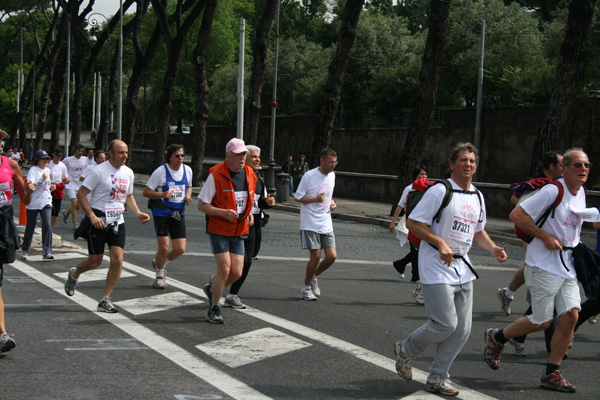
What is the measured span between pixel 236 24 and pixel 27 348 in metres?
72.6

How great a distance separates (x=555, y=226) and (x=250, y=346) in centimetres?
281

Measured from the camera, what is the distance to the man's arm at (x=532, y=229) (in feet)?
19.8

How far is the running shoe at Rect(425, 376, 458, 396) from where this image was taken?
570 cm

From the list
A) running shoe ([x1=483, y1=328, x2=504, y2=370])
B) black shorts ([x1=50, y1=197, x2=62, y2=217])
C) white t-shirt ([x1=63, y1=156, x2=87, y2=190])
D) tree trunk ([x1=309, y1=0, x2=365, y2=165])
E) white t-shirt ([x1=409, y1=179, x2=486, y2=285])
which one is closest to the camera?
white t-shirt ([x1=409, y1=179, x2=486, y2=285])

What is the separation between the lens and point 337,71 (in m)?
25.1

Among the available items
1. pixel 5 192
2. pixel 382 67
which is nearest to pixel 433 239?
pixel 5 192

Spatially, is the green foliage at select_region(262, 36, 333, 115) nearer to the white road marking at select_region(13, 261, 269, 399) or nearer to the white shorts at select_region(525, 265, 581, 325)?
the white road marking at select_region(13, 261, 269, 399)

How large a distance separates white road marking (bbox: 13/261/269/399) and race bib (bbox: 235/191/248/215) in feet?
4.92

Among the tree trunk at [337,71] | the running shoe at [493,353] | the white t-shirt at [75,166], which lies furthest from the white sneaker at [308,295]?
the tree trunk at [337,71]

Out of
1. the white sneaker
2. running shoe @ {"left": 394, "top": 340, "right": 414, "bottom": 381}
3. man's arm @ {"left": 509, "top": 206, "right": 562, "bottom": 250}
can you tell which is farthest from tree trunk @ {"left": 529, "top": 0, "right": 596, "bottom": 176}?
running shoe @ {"left": 394, "top": 340, "right": 414, "bottom": 381}

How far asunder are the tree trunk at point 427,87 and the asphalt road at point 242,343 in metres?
11.4

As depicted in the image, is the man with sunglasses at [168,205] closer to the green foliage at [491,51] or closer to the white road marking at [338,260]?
the white road marking at [338,260]

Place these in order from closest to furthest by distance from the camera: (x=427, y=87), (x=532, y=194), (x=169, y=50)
Result: (x=532, y=194) < (x=427, y=87) < (x=169, y=50)

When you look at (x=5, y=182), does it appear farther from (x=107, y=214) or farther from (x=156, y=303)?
(x=156, y=303)
